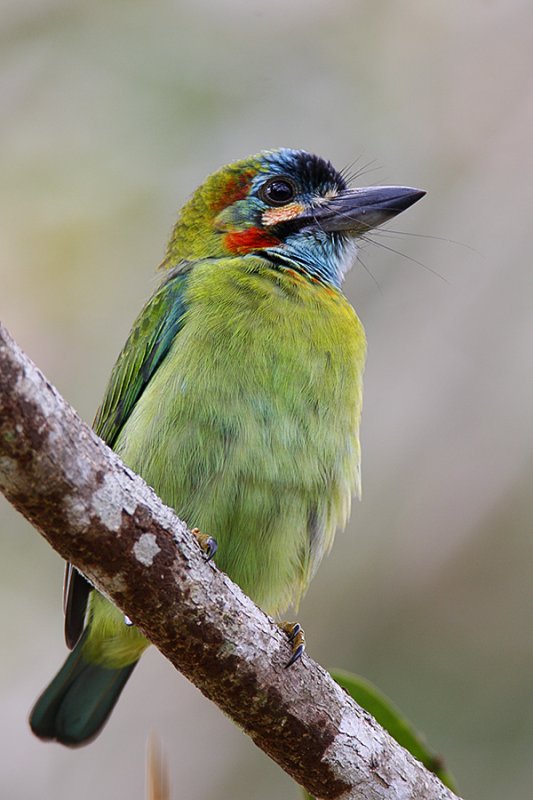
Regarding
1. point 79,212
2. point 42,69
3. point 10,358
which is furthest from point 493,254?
point 10,358

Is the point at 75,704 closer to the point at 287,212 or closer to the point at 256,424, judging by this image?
the point at 256,424

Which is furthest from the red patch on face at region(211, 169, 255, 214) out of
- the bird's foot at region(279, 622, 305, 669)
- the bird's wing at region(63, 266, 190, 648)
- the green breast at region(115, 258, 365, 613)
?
the bird's foot at region(279, 622, 305, 669)

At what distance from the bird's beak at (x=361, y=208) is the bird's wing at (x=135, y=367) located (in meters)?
0.55

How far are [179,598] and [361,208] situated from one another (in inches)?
75.5

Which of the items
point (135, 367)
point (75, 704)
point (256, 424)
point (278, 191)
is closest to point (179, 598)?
point (256, 424)

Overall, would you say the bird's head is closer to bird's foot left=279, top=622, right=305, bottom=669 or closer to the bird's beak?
the bird's beak

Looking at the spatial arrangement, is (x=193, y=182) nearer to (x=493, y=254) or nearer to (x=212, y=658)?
(x=493, y=254)

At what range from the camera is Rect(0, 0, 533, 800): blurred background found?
5500 millimetres

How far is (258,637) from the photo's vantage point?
2.49 meters

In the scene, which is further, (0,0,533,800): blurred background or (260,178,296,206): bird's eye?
(0,0,533,800): blurred background

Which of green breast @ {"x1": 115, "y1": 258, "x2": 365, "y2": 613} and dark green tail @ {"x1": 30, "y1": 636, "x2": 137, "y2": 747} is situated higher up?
green breast @ {"x1": 115, "y1": 258, "x2": 365, "y2": 613}

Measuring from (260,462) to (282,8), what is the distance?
11.7 ft

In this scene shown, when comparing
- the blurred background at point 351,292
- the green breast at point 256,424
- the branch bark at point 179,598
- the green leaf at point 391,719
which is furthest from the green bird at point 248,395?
the blurred background at point 351,292

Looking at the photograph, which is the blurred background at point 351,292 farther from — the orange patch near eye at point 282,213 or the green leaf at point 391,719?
the green leaf at point 391,719
